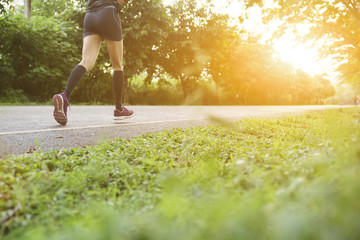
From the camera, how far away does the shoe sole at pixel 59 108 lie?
3.85m

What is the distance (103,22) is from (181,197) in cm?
349

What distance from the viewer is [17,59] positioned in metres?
13.7

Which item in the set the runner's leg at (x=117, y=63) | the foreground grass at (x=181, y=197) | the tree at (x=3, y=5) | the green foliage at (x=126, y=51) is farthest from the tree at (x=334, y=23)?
the tree at (x=3, y=5)

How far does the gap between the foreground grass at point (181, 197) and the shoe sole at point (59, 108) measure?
1397 millimetres

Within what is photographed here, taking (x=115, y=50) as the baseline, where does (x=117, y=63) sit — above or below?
below

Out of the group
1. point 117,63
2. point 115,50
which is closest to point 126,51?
point 117,63

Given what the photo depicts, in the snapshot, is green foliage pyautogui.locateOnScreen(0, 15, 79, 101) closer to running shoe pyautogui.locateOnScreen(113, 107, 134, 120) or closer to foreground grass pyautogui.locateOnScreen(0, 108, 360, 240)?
running shoe pyautogui.locateOnScreen(113, 107, 134, 120)

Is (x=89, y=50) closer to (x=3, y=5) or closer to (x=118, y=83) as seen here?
(x=118, y=83)

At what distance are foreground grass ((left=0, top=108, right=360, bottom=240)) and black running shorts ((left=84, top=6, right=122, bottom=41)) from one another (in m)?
2.09

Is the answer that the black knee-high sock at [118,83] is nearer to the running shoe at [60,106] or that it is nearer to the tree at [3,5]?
the running shoe at [60,106]

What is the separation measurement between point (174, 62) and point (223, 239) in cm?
2415

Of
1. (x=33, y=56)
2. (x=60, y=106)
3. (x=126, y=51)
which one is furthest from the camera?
(x=126, y=51)

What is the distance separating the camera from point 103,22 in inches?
165

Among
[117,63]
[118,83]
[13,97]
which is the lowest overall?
[13,97]
